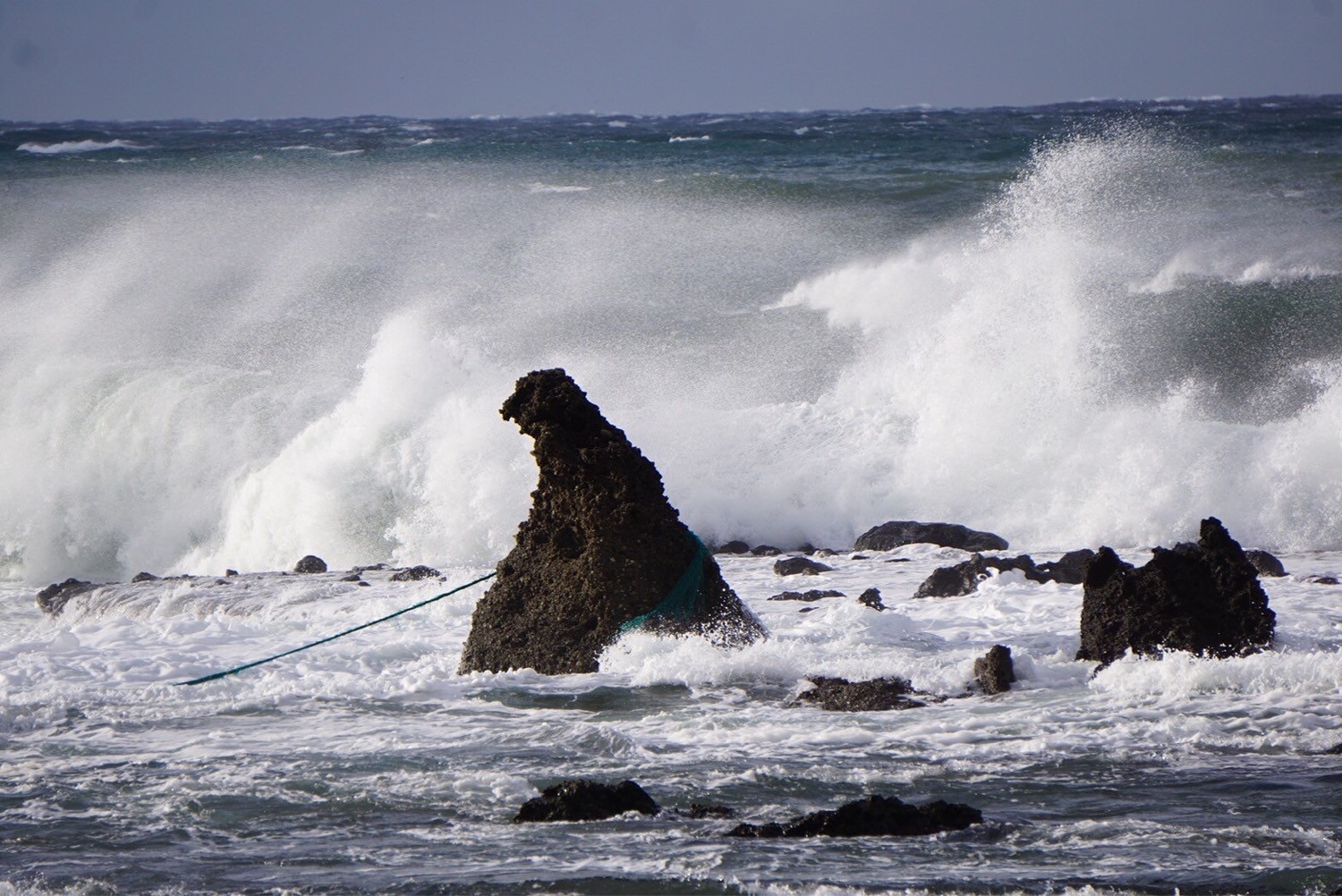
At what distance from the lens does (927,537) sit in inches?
576

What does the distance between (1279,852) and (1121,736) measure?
1796mm

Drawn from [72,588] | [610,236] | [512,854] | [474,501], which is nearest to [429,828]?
[512,854]

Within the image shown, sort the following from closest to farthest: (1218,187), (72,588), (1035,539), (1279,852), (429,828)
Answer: (1279,852), (429,828), (72,588), (1035,539), (1218,187)

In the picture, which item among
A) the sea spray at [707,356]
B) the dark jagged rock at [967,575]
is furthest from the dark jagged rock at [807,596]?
the sea spray at [707,356]

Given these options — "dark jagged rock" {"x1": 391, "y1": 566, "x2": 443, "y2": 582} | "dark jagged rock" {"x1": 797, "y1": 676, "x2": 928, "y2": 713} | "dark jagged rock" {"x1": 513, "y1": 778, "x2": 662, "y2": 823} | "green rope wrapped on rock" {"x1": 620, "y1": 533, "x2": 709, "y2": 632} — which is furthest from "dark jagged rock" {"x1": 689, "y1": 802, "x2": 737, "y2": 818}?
"dark jagged rock" {"x1": 391, "y1": 566, "x2": 443, "y2": 582}

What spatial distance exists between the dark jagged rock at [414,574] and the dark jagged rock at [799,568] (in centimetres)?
298

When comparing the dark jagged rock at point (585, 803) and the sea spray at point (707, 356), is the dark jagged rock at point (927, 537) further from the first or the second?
the dark jagged rock at point (585, 803)

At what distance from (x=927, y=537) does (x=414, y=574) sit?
457 cm

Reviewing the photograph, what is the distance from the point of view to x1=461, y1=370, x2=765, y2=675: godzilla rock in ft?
31.8

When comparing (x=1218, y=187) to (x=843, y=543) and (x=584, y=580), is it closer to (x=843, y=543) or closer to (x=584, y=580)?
(x=843, y=543)

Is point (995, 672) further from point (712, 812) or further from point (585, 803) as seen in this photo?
point (585, 803)

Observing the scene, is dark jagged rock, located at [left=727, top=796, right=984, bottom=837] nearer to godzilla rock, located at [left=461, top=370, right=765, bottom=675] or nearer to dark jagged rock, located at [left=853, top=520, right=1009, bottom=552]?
godzilla rock, located at [left=461, top=370, right=765, bottom=675]

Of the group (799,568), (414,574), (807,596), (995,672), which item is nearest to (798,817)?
(995,672)

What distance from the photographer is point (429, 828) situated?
712 centimetres
